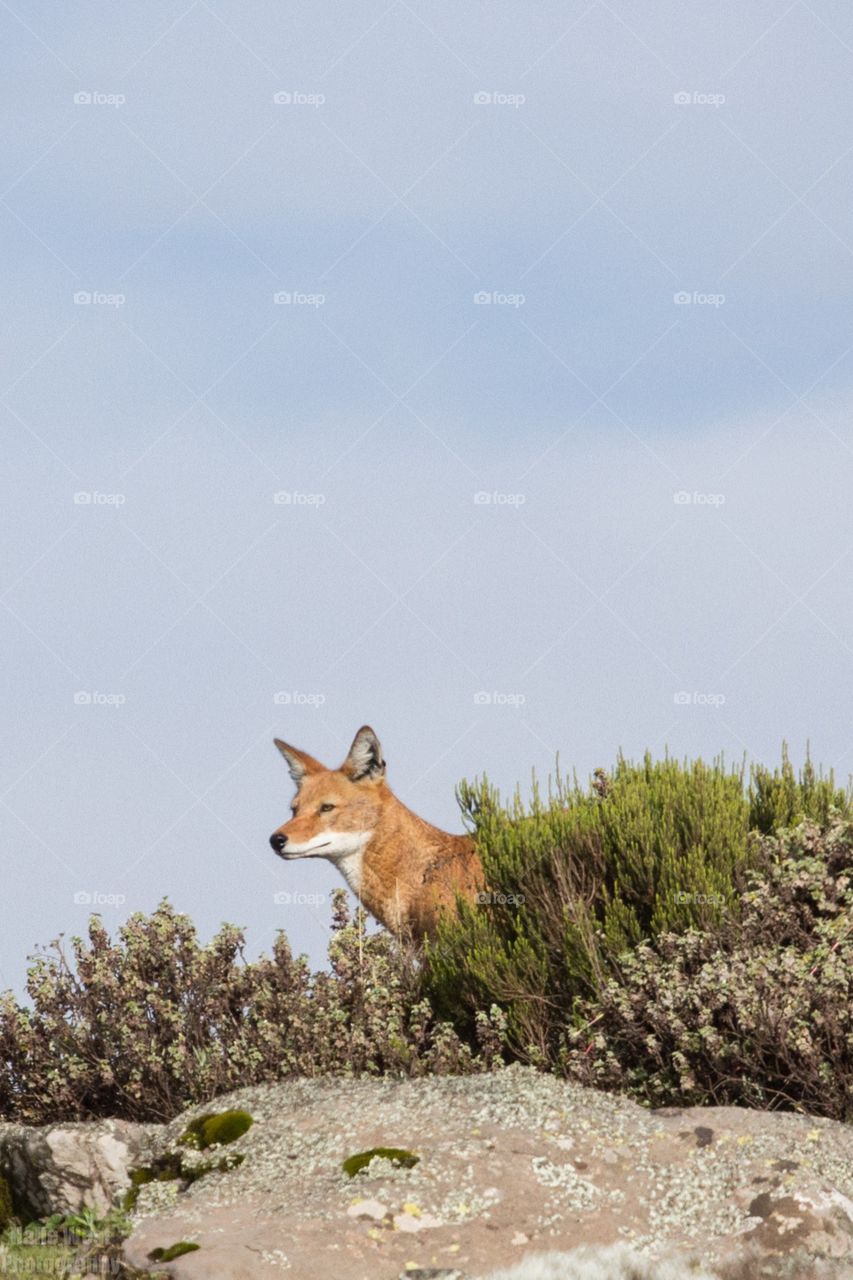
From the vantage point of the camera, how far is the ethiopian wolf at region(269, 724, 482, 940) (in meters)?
13.2

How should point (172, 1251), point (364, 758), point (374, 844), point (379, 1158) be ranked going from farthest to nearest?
point (374, 844) → point (364, 758) → point (379, 1158) → point (172, 1251)

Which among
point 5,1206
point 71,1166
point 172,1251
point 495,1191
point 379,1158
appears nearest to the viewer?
point 172,1251

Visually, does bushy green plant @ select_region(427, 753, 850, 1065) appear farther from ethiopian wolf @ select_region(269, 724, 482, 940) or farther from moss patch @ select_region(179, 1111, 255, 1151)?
moss patch @ select_region(179, 1111, 255, 1151)

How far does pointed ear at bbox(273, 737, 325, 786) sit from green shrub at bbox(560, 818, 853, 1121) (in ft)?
11.7

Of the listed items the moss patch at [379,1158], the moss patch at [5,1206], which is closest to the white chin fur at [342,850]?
the moss patch at [5,1206]

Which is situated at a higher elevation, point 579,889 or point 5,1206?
point 579,889

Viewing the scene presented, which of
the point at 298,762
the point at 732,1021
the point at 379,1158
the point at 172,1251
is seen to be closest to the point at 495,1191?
the point at 379,1158

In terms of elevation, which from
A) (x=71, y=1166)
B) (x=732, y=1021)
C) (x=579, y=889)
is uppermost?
(x=579, y=889)

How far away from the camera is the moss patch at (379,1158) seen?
8.59 meters

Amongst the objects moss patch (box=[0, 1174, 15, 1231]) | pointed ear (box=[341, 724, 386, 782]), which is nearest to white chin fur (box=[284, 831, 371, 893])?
pointed ear (box=[341, 724, 386, 782])

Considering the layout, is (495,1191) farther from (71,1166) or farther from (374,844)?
(374,844)

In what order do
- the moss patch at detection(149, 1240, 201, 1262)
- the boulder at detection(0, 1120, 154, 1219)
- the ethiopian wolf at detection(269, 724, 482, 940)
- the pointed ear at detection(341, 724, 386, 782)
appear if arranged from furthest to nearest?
the ethiopian wolf at detection(269, 724, 482, 940)
the pointed ear at detection(341, 724, 386, 782)
the boulder at detection(0, 1120, 154, 1219)
the moss patch at detection(149, 1240, 201, 1262)

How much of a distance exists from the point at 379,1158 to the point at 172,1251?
137 centimetres

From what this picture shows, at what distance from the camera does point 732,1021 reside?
10.6m
